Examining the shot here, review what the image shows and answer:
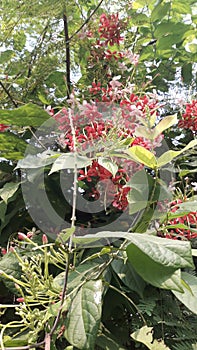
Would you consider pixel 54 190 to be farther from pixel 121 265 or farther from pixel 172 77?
pixel 172 77

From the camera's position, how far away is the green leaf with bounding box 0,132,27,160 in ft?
3.16

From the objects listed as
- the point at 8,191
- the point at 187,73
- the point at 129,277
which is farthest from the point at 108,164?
the point at 187,73

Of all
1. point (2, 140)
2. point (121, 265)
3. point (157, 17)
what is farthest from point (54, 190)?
point (157, 17)

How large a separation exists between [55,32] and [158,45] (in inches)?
11.5

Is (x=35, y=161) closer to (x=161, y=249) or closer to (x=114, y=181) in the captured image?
(x=114, y=181)

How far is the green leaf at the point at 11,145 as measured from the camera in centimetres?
96

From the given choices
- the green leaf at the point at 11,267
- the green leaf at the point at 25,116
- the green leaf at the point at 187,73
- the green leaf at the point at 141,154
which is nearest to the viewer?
the green leaf at the point at 141,154

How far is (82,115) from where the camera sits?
903 mm

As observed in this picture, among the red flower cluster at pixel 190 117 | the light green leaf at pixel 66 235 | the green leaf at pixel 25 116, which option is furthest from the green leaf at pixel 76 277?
the red flower cluster at pixel 190 117

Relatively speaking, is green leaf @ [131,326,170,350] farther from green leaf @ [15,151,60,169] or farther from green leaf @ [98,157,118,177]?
green leaf @ [15,151,60,169]

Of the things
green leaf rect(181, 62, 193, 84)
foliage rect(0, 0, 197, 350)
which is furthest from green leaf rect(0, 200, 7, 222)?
green leaf rect(181, 62, 193, 84)

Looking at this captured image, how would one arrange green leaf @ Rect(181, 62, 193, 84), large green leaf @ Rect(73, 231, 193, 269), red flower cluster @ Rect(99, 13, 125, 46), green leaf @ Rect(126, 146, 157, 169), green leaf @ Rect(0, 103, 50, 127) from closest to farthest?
large green leaf @ Rect(73, 231, 193, 269)
green leaf @ Rect(126, 146, 157, 169)
green leaf @ Rect(0, 103, 50, 127)
red flower cluster @ Rect(99, 13, 125, 46)
green leaf @ Rect(181, 62, 193, 84)

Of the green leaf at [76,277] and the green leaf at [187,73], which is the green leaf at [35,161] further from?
the green leaf at [187,73]

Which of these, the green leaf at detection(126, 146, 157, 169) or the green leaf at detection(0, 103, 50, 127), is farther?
the green leaf at detection(0, 103, 50, 127)
